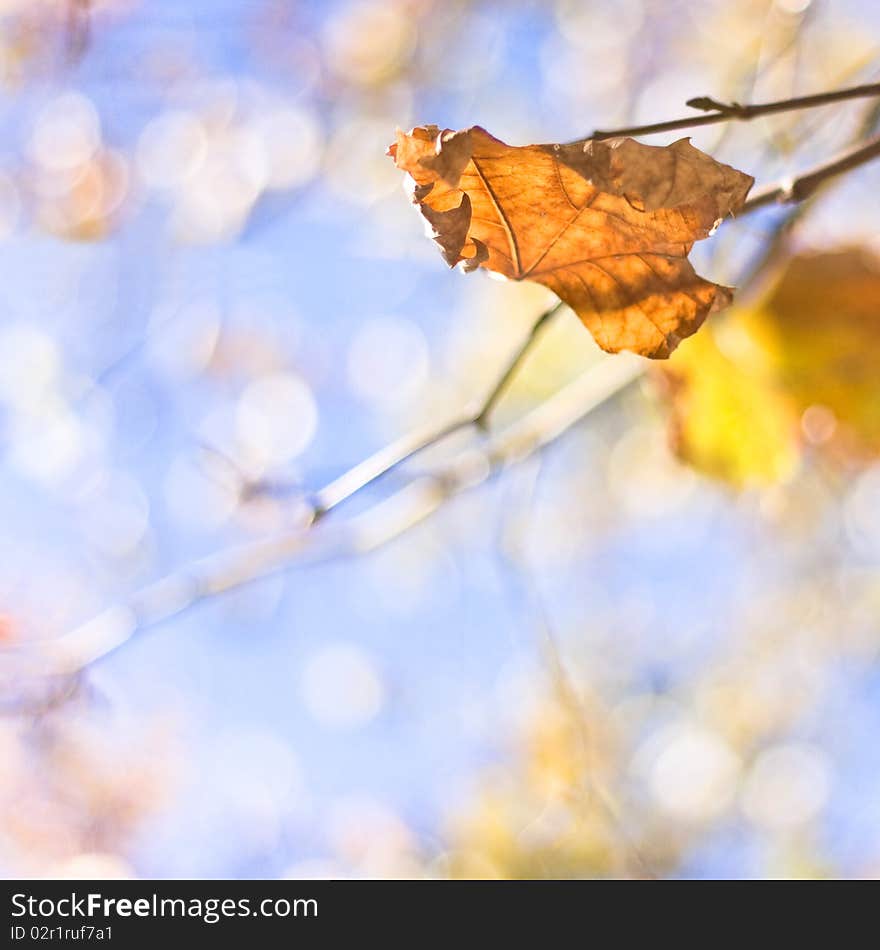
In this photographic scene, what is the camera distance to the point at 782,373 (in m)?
1.30

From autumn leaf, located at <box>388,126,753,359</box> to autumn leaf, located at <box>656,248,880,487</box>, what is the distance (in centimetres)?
61

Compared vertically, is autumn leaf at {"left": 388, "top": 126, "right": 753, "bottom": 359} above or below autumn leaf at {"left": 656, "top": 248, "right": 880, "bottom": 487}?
below

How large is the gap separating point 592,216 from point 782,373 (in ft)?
2.52

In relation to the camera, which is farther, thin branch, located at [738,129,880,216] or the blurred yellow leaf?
the blurred yellow leaf

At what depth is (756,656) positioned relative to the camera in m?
4.23

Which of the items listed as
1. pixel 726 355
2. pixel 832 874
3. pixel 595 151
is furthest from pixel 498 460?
pixel 832 874

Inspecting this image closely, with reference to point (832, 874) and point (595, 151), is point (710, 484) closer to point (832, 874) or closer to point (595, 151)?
point (595, 151)

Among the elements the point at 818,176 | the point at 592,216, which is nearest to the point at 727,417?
the point at 818,176

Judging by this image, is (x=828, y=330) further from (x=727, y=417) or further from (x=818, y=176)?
(x=818, y=176)

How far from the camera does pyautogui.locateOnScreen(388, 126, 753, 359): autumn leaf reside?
563 millimetres

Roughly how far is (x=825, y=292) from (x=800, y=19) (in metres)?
0.75

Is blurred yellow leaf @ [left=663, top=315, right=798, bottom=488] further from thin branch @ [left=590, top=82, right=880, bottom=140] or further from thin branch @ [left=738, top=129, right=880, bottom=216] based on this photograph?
thin branch @ [left=590, top=82, right=880, bottom=140]

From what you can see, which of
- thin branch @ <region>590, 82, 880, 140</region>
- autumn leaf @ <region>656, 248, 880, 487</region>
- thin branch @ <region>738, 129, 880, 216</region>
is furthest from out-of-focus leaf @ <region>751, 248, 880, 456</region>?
thin branch @ <region>590, 82, 880, 140</region>

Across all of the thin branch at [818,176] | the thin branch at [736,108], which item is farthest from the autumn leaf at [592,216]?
the thin branch at [818,176]
